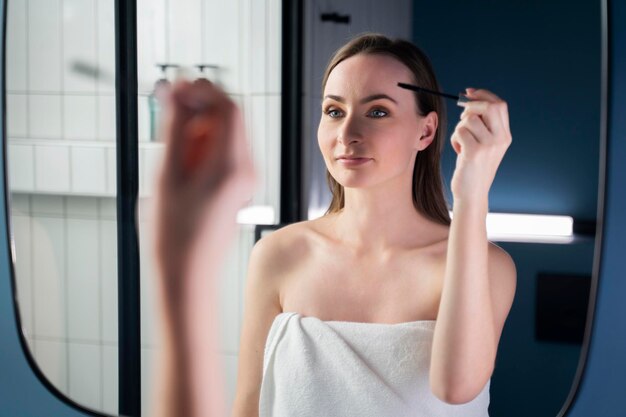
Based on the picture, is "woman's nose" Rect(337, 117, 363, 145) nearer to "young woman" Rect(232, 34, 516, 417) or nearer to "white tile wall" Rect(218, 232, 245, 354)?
"young woman" Rect(232, 34, 516, 417)

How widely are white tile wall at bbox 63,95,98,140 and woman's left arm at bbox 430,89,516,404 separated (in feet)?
1.62

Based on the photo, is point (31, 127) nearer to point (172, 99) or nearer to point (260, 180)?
point (260, 180)

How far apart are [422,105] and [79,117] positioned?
475 millimetres

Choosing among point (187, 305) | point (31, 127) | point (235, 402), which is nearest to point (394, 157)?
point (235, 402)

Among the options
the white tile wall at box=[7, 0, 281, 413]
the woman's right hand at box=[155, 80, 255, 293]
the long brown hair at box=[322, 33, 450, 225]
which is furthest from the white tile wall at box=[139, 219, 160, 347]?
the woman's right hand at box=[155, 80, 255, 293]

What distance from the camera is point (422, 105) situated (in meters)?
0.80

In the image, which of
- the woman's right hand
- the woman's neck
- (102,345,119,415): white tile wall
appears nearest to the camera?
the woman's right hand

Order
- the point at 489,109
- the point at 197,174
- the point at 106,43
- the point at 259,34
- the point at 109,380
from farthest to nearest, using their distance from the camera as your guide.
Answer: the point at 109,380 → the point at 106,43 → the point at 259,34 → the point at 489,109 → the point at 197,174

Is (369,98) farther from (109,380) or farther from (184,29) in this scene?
(109,380)

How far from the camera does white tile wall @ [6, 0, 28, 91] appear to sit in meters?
1.07

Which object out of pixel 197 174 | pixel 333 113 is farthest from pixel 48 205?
pixel 197 174

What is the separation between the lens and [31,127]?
108cm

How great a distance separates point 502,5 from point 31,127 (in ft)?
2.24

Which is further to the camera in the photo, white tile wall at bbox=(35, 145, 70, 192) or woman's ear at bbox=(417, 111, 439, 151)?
white tile wall at bbox=(35, 145, 70, 192)
